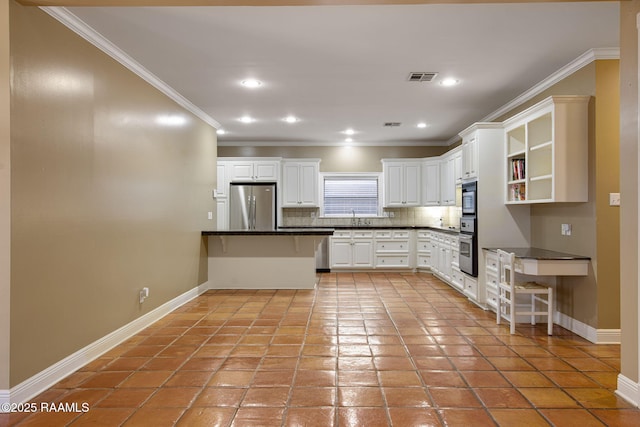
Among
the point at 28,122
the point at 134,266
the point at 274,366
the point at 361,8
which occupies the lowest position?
the point at 274,366

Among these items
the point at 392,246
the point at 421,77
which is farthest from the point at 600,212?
the point at 392,246

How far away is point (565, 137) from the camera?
12.8 ft

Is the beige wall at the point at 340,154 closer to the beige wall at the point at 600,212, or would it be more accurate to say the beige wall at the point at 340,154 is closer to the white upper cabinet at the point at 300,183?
the white upper cabinet at the point at 300,183

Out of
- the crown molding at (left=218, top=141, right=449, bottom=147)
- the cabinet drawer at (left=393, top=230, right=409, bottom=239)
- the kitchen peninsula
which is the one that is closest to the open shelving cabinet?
the kitchen peninsula

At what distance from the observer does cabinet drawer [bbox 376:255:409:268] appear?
804 cm

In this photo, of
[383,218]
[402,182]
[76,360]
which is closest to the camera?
[76,360]

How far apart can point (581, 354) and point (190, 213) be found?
464cm

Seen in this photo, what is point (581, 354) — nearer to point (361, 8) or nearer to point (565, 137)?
point (565, 137)

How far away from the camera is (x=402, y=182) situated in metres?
8.40

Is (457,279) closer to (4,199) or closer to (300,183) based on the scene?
(300,183)

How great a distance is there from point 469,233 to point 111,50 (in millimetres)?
4517

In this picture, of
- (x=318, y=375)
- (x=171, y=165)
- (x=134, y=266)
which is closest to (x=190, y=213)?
(x=171, y=165)

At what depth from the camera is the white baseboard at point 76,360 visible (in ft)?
8.28

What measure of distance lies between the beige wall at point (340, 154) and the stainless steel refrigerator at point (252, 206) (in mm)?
898
